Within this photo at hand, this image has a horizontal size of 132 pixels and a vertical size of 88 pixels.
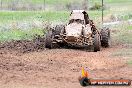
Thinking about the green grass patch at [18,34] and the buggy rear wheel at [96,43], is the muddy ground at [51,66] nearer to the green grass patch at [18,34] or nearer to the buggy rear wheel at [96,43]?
the buggy rear wheel at [96,43]

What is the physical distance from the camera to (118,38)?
24906 millimetres

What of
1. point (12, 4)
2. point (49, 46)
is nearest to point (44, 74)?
point (49, 46)

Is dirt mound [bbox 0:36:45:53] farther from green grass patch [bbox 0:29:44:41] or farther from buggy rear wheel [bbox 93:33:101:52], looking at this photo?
buggy rear wheel [bbox 93:33:101:52]

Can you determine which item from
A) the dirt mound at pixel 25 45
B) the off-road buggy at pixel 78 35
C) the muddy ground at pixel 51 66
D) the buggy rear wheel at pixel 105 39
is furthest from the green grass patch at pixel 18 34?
the buggy rear wheel at pixel 105 39

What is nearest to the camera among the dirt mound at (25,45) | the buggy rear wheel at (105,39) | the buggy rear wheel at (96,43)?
the buggy rear wheel at (96,43)

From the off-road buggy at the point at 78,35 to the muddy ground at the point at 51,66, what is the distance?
1.33ft

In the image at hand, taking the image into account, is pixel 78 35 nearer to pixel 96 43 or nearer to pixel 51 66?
pixel 96 43

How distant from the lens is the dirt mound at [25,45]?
787 inches

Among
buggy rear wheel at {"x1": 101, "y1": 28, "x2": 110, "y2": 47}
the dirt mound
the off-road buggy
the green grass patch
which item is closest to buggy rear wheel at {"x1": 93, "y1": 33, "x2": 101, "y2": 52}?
the off-road buggy

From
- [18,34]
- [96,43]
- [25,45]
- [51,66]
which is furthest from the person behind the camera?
[18,34]

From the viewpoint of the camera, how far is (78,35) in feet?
66.3

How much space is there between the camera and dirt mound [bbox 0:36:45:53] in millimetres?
20000

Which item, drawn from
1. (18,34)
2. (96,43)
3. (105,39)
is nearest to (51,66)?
(96,43)

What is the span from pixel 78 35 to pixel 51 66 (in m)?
4.67
